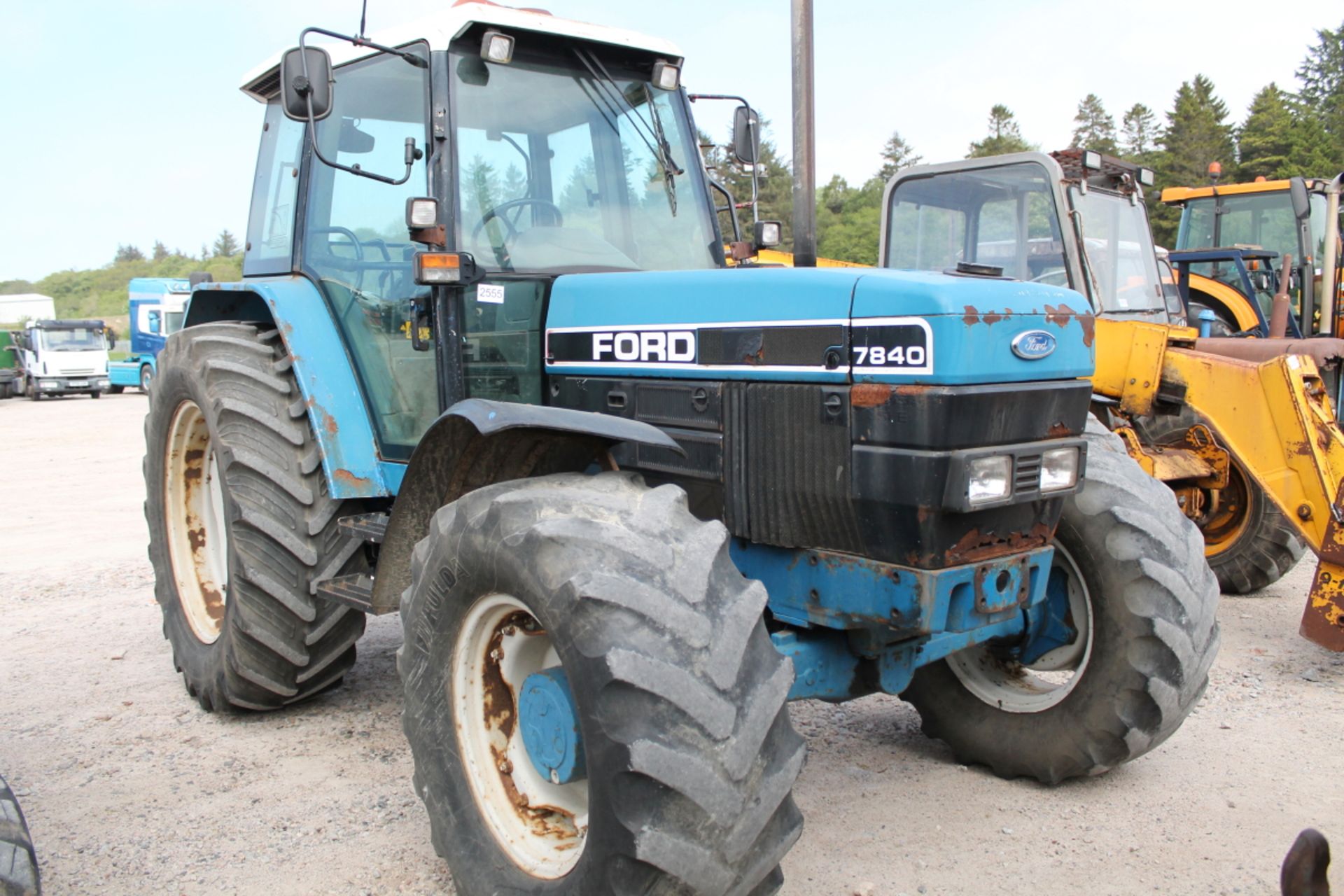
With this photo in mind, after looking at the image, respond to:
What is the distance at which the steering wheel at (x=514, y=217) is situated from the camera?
3.66 m

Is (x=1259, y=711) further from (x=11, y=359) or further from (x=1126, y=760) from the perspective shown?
(x=11, y=359)

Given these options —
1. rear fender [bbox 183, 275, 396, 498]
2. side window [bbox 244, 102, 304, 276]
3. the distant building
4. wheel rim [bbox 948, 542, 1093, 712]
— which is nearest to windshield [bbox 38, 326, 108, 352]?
the distant building

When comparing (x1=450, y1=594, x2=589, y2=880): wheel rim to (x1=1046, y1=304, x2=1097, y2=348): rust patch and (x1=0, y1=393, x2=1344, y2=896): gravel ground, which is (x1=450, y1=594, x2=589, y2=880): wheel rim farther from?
(x1=1046, y1=304, x2=1097, y2=348): rust patch

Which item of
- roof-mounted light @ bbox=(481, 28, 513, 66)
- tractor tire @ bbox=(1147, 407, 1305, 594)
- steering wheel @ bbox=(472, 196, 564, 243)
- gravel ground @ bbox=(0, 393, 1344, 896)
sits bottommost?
gravel ground @ bbox=(0, 393, 1344, 896)

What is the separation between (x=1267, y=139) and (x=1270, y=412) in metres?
41.7

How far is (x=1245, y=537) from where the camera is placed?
6.40 m

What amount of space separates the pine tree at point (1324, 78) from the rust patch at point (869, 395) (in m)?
49.0

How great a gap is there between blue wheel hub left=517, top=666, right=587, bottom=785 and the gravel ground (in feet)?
2.00

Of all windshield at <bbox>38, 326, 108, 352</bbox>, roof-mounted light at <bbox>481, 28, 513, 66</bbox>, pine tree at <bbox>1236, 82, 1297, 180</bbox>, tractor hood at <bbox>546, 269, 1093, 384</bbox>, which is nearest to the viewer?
tractor hood at <bbox>546, 269, 1093, 384</bbox>

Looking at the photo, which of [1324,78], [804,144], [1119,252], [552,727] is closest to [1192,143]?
[1324,78]

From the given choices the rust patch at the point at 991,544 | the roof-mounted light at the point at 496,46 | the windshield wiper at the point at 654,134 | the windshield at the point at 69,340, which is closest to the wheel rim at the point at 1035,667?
the rust patch at the point at 991,544

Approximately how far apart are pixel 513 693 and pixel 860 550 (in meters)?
1.00

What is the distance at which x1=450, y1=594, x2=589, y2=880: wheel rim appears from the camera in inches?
110

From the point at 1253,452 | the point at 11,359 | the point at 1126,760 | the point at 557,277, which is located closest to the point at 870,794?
the point at 1126,760
